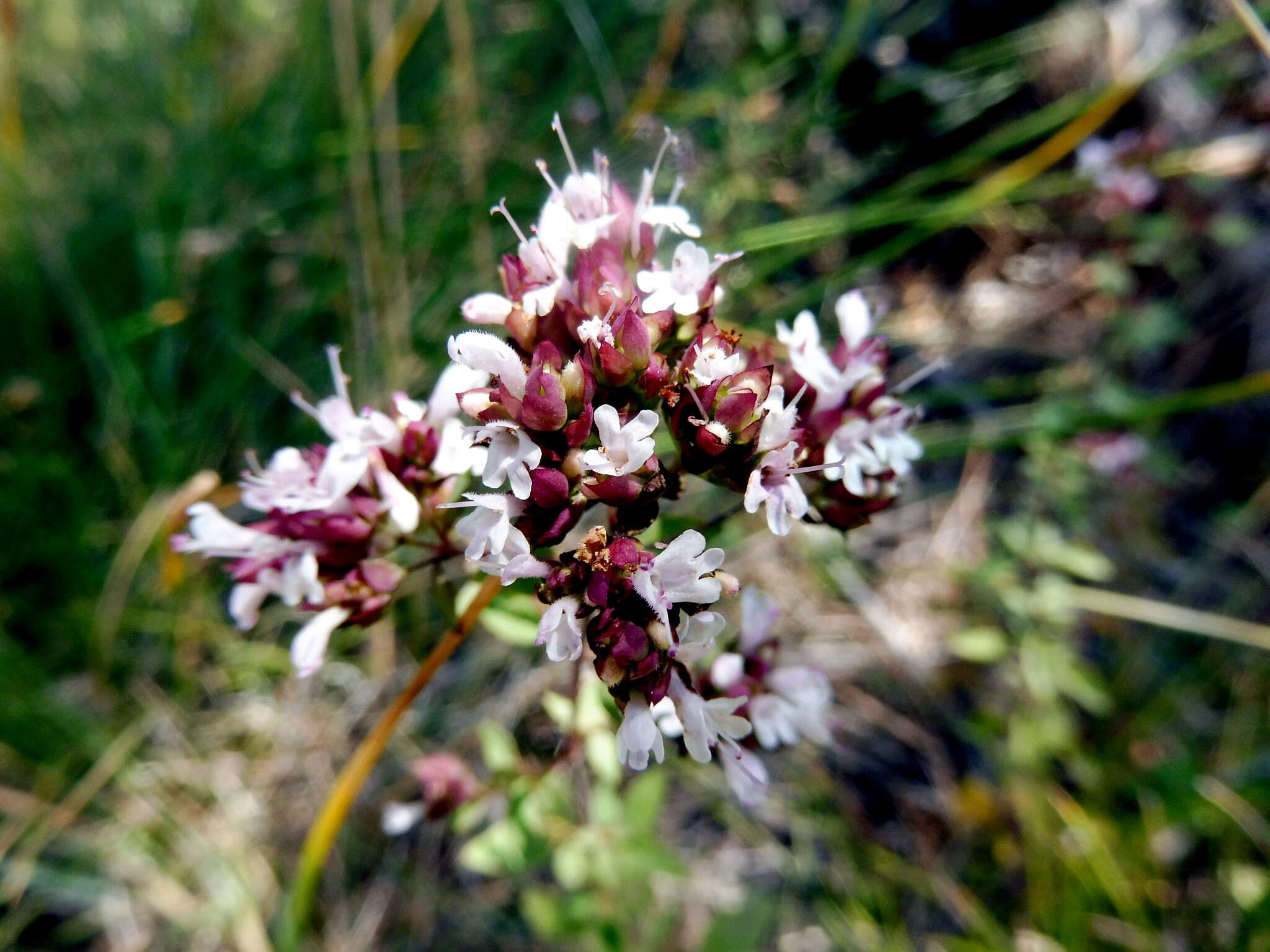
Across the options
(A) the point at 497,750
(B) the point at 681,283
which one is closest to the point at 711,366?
(B) the point at 681,283

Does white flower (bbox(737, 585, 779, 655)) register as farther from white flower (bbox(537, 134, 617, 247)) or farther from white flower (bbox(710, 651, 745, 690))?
white flower (bbox(537, 134, 617, 247))

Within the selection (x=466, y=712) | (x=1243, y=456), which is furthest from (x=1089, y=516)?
(x=466, y=712)

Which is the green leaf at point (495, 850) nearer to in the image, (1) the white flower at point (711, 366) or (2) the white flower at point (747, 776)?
(2) the white flower at point (747, 776)

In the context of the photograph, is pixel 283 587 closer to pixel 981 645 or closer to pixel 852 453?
pixel 852 453

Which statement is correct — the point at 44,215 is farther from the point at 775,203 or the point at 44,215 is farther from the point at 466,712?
the point at 775,203

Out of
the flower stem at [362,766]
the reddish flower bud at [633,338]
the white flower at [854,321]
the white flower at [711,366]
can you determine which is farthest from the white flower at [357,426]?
the white flower at [854,321]
